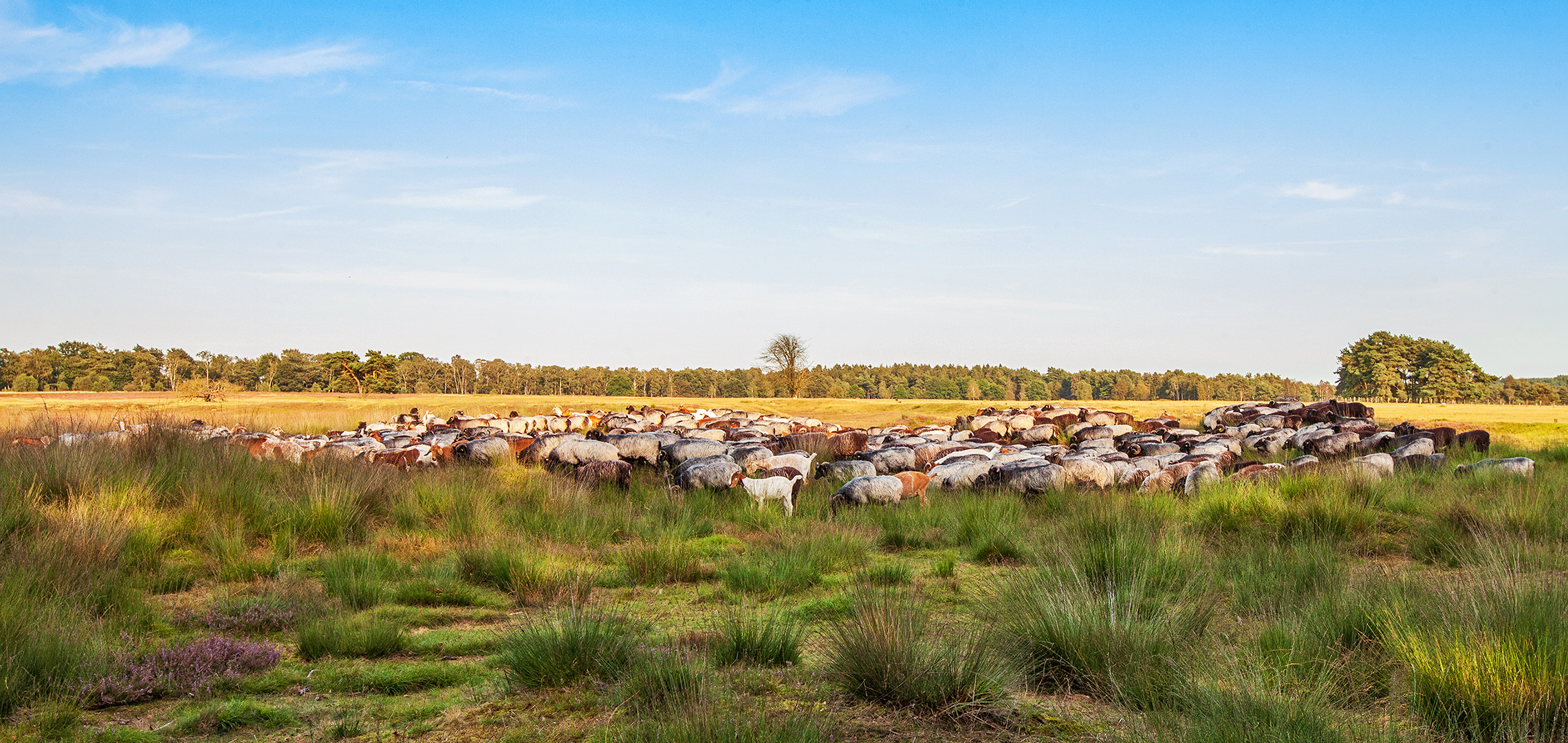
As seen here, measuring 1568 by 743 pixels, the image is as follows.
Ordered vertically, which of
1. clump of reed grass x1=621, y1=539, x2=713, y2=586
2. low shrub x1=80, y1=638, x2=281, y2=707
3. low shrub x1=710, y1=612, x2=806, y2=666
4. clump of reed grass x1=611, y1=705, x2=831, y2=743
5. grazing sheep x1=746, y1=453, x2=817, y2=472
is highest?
clump of reed grass x1=611, y1=705, x2=831, y2=743

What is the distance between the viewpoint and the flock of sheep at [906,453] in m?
13.6

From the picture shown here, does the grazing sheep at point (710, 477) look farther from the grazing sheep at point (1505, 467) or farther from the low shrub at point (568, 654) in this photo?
the grazing sheep at point (1505, 467)

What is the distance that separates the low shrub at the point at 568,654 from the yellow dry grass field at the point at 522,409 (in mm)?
23285

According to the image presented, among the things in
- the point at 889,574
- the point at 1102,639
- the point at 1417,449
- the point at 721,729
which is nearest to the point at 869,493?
the point at 889,574

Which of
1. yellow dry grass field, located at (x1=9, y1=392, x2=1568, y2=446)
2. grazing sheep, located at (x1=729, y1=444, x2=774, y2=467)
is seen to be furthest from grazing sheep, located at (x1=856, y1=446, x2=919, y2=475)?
yellow dry grass field, located at (x1=9, y1=392, x2=1568, y2=446)

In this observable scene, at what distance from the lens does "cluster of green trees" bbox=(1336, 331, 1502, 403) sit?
81.5 meters

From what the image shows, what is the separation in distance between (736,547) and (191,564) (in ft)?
18.4

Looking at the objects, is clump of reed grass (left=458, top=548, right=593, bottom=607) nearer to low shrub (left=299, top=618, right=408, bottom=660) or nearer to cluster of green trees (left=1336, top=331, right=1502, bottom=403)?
low shrub (left=299, top=618, right=408, bottom=660)

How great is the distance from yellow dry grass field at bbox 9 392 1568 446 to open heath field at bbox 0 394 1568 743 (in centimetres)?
1752

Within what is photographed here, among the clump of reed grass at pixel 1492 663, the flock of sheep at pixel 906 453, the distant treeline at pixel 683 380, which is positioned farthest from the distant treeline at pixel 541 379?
the clump of reed grass at pixel 1492 663

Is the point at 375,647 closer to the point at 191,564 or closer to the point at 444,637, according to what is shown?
the point at 444,637

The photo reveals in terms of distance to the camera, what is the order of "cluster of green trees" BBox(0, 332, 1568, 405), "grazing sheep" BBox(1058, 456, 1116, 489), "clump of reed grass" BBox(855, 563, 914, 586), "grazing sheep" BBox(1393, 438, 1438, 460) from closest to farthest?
"clump of reed grass" BBox(855, 563, 914, 586) → "grazing sheep" BBox(1058, 456, 1116, 489) → "grazing sheep" BBox(1393, 438, 1438, 460) → "cluster of green trees" BBox(0, 332, 1568, 405)

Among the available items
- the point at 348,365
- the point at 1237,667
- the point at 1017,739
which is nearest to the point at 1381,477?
the point at 1237,667

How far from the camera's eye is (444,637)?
6121 millimetres
